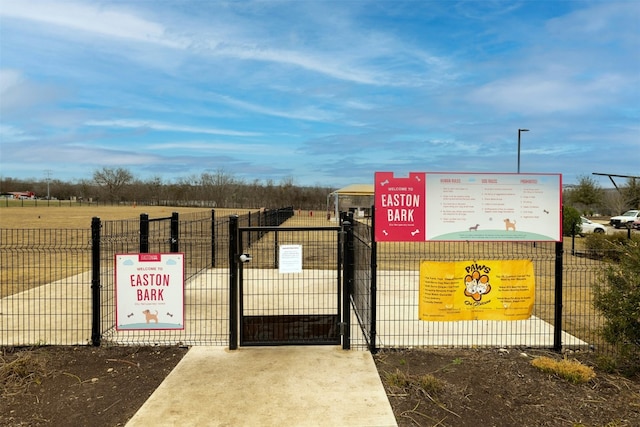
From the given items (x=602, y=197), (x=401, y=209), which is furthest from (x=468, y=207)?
(x=602, y=197)

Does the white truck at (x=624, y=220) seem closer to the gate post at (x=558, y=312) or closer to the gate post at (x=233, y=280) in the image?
the gate post at (x=558, y=312)

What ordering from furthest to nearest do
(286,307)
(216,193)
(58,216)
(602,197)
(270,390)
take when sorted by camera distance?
(216,193), (602,197), (58,216), (286,307), (270,390)

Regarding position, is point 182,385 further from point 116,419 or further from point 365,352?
point 365,352

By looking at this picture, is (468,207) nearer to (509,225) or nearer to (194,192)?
(509,225)

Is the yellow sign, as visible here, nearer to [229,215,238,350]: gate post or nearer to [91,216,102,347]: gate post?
[229,215,238,350]: gate post

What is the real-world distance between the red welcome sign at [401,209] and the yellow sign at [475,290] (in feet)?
1.42

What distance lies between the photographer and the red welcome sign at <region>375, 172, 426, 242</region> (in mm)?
5320

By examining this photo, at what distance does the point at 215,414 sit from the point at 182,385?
28.3 inches

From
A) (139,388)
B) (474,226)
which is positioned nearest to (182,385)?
(139,388)

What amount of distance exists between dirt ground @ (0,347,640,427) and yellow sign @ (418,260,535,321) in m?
0.47

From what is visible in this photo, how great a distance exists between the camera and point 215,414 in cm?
390

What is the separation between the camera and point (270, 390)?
172 inches

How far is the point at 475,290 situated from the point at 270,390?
8.92 feet

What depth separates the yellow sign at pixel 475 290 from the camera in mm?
5500
